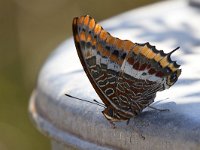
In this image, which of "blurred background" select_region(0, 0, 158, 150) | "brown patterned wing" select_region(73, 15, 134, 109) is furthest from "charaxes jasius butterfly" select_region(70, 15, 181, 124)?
"blurred background" select_region(0, 0, 158, 150)

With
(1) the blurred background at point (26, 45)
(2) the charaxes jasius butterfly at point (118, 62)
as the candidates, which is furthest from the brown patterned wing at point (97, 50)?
(1) the blurred background at point (26, 45)

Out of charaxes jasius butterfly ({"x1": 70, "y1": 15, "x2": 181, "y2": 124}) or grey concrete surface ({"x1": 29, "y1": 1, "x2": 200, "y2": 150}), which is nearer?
grey concrete surface ({"x1": 29, "y1": 1, "x2": 200, "y2": 150})

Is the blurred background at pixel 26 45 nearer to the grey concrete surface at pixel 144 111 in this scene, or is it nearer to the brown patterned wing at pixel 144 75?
the grey concrete surface at pixel 144 111

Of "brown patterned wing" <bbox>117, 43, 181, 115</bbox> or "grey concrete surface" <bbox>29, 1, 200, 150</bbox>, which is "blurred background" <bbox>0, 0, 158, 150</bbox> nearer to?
"grey concrete surface" <bbox>29, 1, 200, 150</bbox>

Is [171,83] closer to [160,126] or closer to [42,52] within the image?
[160,126]

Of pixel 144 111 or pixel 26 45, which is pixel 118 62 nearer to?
pixel 144 111

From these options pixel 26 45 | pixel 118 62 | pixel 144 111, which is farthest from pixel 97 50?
pixel 26 45

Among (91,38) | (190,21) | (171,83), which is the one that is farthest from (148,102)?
(190,21)
